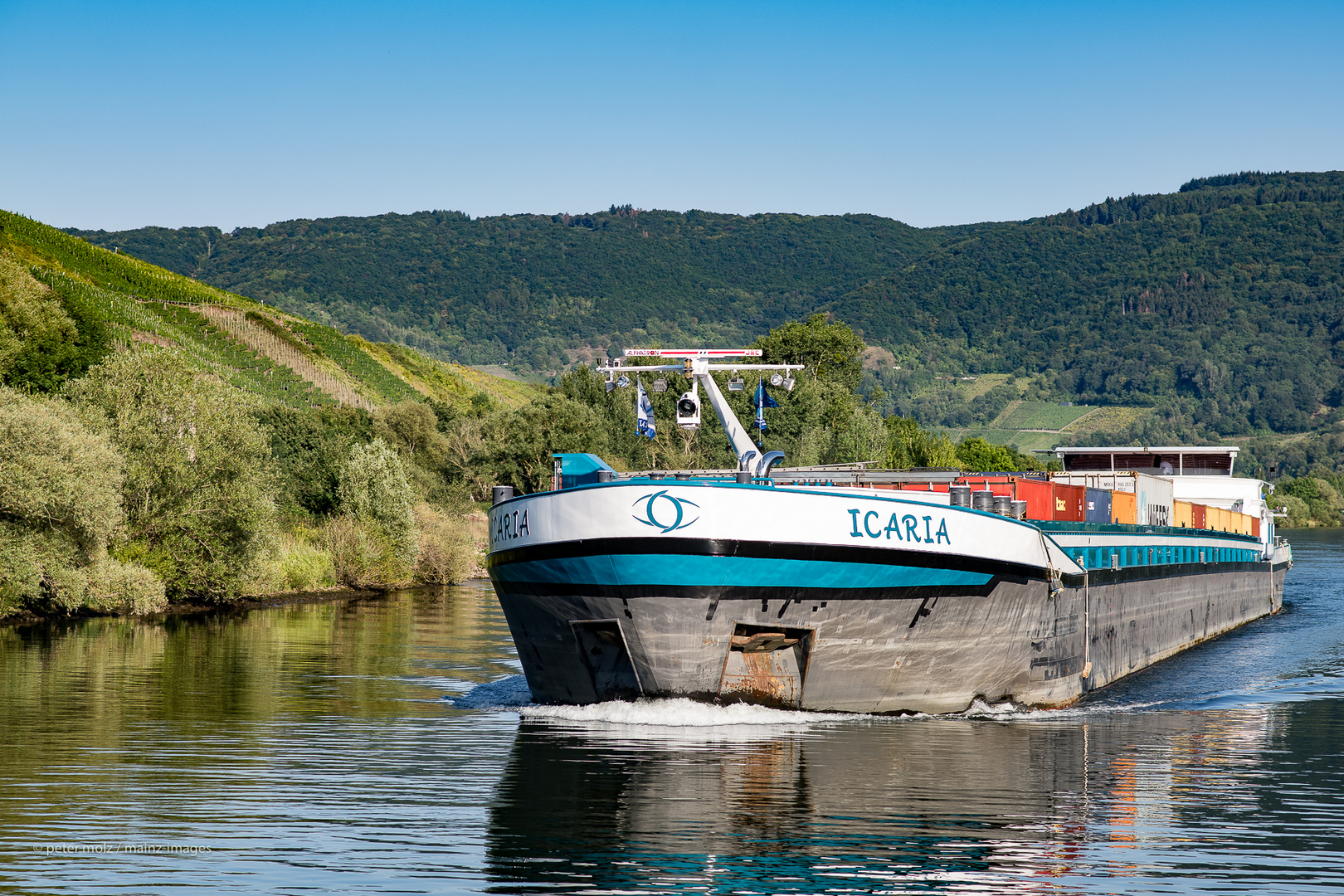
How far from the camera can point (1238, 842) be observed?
40.2 ft

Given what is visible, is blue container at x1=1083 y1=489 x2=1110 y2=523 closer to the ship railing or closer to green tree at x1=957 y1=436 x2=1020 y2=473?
the ship railing

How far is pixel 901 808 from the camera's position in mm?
13367

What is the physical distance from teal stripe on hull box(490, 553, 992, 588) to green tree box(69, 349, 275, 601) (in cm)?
2571

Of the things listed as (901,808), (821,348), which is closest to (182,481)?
(901,808)

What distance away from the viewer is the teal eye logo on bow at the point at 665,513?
55.9ft

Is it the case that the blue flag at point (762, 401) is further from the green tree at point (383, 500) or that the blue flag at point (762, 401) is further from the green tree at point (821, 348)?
the green tree at point (821, 348)

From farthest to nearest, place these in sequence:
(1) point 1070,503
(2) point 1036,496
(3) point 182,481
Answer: (3) point 182,481
(1) point 1070,503
(2) point 1036,496

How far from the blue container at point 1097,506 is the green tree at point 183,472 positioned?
26.1m

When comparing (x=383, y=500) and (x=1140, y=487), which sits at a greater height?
(x=1140, y=487)

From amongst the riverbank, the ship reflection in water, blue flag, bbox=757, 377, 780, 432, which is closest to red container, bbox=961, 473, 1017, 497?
blue flag, bbox=757, 377, 780, 432

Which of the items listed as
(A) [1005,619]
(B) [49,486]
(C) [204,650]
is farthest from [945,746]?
(B) [49,486]

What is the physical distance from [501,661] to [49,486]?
48.2ft

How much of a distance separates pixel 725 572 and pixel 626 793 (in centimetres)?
391

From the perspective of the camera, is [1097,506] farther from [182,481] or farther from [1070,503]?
[182,481]
